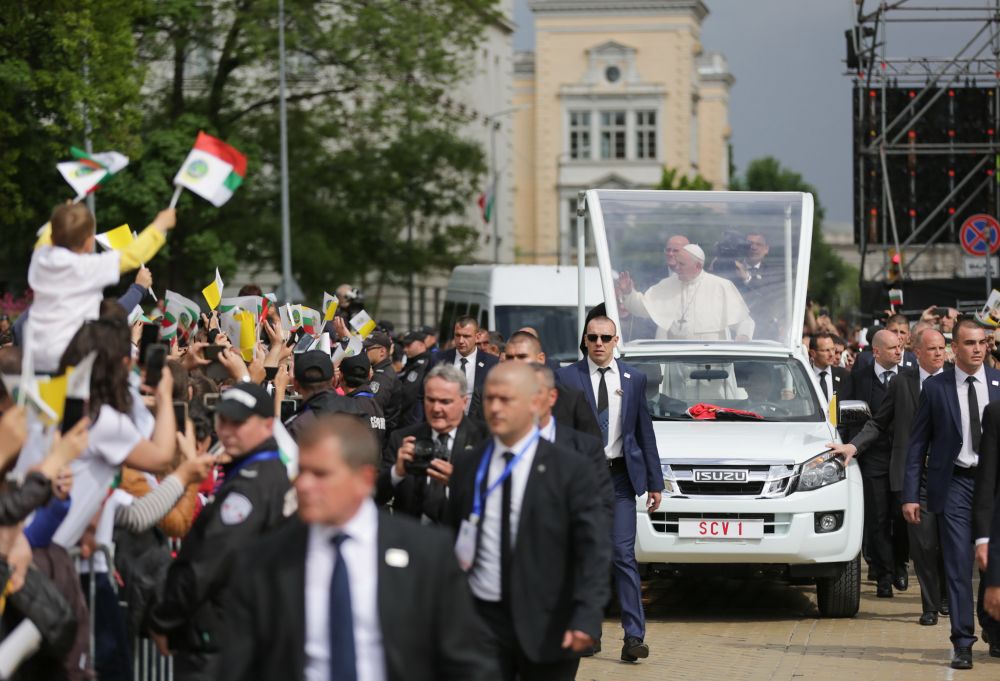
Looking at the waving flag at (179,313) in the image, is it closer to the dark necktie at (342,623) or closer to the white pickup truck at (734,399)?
the white pickup truck at (734,399)

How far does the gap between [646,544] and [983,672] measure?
2.55 m

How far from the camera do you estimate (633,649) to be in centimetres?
1109

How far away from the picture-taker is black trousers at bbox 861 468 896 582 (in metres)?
14.2

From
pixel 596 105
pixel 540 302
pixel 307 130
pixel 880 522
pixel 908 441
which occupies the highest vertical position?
pixel 596 105

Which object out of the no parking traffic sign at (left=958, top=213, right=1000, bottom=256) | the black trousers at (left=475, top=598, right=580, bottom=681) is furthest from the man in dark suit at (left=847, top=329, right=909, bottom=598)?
the no parking traffic sign at (left=958, top=213, right=1000, bottom=256)

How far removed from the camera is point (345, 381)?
1141cm

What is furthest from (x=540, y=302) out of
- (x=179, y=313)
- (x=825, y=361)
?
→ (x=179, y=313)

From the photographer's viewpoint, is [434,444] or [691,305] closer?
[434,444]

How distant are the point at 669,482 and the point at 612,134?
316 feet

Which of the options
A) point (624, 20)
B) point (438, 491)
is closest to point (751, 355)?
point (438, 491)

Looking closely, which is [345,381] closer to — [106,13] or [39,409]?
[39,409]

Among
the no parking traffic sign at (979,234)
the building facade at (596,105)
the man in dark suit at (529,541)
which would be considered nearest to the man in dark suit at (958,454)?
the man in dark suit at (529,541)

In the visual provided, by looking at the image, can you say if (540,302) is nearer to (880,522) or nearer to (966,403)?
(880,522)

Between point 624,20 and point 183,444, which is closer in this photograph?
point 183,444
